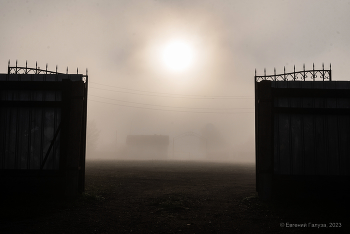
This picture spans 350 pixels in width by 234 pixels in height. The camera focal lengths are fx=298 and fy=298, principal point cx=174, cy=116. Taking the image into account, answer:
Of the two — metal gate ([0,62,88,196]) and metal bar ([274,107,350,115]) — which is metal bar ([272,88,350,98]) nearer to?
metal bar ([274,107,350,115])

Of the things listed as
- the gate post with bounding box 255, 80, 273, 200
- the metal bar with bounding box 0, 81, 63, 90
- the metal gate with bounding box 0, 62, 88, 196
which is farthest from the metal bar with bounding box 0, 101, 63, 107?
the gate post with bounding box 255, 80, 273, 200

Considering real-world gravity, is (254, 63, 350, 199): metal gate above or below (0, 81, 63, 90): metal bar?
below

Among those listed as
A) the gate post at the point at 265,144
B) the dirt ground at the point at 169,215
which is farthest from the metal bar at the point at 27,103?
the gate post at the point at 265,144

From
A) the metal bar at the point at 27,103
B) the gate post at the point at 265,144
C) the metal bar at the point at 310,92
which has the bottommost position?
the gate post at the point at 265,144

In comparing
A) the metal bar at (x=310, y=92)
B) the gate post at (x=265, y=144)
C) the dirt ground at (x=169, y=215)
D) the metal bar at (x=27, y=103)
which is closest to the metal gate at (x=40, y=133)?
the metal bar at (x=27, y=103)

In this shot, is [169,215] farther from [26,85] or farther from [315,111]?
[26,85]

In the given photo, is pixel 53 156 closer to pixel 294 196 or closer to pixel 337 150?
pixel 294 196

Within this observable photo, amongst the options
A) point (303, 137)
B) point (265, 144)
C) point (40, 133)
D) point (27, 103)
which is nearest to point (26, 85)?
point (27, 103)

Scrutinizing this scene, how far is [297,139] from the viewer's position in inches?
388

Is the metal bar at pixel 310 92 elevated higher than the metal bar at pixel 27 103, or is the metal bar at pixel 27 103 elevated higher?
the metal bar at pixel 310 92

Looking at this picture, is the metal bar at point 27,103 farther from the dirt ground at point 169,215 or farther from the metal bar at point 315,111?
the metal bar at point 315,111

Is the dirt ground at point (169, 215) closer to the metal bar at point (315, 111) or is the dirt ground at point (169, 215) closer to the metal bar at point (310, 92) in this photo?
the metal bar at point (315, 111)

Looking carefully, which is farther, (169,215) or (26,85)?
(26,85)

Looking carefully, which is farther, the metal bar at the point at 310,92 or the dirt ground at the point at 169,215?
the metal bar at the point at 310,92
